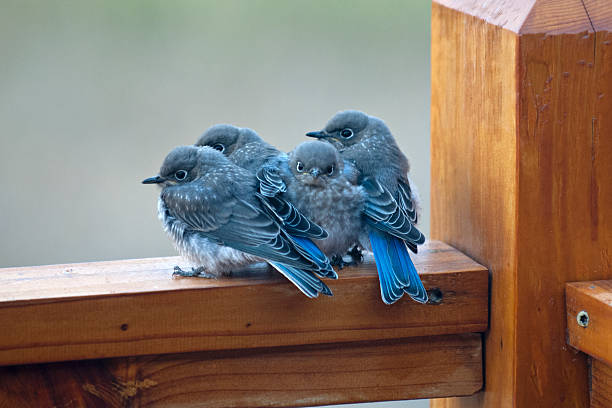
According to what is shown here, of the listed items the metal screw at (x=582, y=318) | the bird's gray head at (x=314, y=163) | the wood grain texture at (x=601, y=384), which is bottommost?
the wood grain texture at (x=601, y=384)

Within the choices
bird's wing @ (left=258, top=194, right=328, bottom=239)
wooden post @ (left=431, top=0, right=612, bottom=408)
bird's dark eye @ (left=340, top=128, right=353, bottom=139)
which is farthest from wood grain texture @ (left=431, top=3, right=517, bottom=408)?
bird's wing @ (left=258, top=194, right=328, bottom=239)

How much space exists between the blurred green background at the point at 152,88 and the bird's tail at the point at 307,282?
218 centimetres

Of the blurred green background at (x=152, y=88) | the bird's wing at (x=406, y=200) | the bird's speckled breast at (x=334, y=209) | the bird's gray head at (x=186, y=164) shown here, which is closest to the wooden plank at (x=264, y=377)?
the bird's speckled breast at (x=334, y=209)

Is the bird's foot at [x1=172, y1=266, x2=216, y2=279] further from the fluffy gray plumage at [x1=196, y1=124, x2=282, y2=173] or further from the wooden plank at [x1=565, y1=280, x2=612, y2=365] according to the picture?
the wooden plank at [x1=565, y1=280, x2=612, y2=365]

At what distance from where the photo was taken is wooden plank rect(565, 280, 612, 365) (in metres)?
1.76

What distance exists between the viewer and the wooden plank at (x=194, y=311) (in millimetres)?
1789

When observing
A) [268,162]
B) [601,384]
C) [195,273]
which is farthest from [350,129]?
[601,384]

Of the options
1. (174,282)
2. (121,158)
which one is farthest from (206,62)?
(174,282)

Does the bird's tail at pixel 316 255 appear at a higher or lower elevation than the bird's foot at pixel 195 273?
higher

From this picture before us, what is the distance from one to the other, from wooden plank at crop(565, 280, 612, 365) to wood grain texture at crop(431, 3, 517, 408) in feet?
0.42

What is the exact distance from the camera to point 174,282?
6.31 feet

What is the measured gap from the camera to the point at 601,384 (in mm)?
1887

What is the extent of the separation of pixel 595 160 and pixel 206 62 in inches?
107

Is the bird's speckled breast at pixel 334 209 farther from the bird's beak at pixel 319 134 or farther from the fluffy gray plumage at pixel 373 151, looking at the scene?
the bird's beak at pixel 319 134
